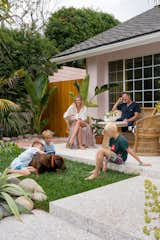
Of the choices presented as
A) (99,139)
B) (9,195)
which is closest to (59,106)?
(99,139)

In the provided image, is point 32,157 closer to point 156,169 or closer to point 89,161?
point 89,161

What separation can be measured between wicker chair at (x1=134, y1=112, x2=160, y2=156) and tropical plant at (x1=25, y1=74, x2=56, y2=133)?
202 inches

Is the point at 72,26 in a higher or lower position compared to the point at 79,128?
higher

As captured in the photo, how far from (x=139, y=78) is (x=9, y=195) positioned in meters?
5.60

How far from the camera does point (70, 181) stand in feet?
15.1

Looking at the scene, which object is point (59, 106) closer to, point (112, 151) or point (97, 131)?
point (97, 131)

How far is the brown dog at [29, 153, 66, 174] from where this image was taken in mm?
5129

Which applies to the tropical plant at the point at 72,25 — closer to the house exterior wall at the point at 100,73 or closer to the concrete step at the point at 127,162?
the house exterior wall at the point at 100,73

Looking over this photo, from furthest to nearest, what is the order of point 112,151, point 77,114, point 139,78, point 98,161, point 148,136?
1. point 139,78
2. point 77,114
3. point 148,136
4. point 112,151
5. point 98,161


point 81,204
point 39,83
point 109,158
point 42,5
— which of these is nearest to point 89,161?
point 109,158

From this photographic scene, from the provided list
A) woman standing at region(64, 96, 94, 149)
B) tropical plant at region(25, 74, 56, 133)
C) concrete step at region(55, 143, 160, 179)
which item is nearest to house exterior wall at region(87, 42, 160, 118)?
woman standing at region(64, 96, 94, 149)

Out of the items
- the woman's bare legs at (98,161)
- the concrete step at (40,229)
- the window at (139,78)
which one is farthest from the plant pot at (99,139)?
the concrete step at (40,229)

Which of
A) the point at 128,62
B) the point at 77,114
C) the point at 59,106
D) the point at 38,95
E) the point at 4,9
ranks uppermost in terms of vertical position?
the point at 4,9

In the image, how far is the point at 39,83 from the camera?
403 inches
